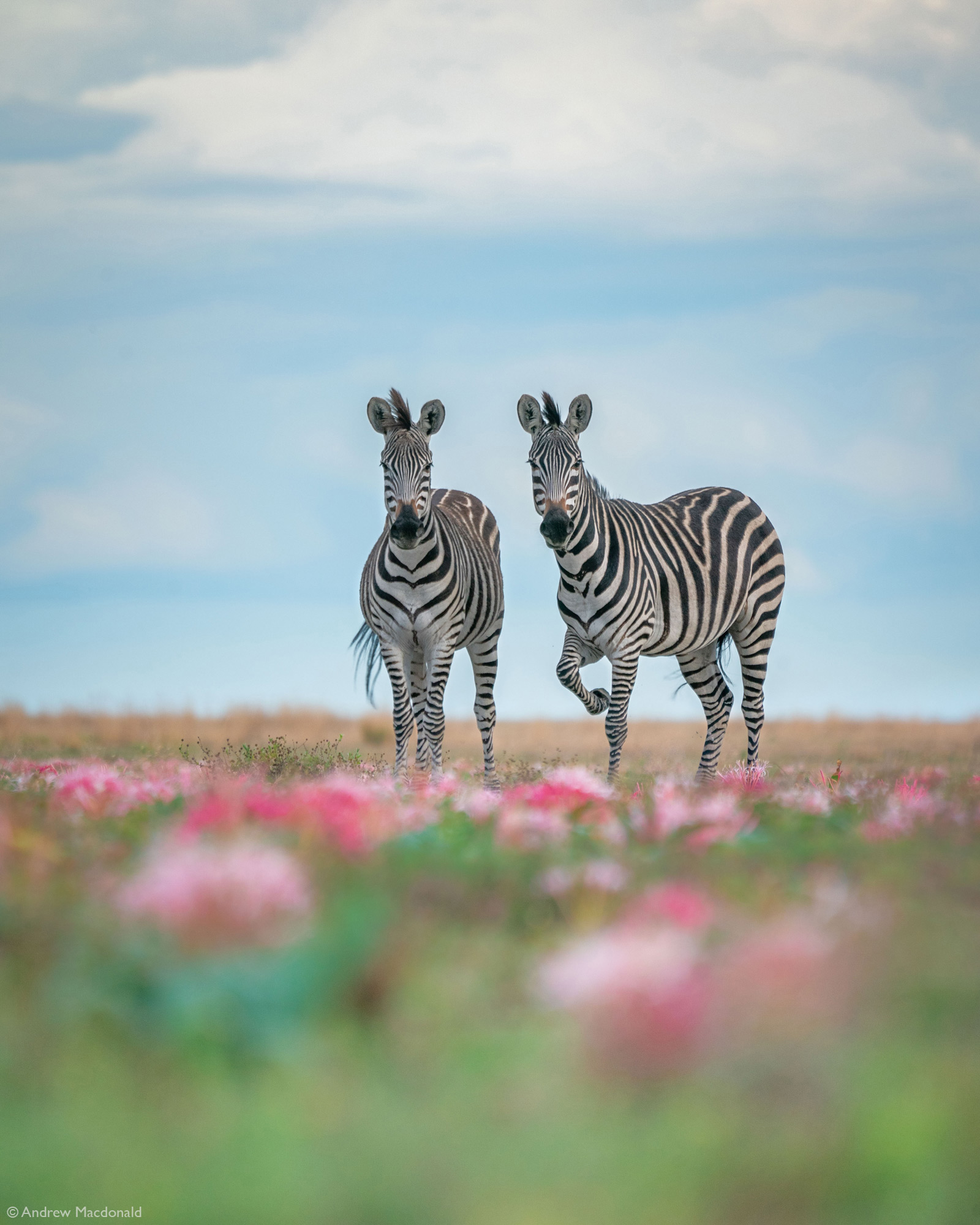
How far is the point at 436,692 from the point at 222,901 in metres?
8.88

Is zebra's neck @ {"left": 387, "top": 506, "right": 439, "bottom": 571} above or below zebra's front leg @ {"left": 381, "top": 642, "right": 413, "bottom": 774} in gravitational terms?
above

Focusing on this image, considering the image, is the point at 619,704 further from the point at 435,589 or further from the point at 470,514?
the point at 470,514

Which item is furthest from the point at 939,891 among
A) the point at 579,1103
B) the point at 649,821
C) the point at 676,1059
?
the point at 579,1103

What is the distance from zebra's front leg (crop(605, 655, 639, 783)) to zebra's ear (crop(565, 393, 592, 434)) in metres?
2.16

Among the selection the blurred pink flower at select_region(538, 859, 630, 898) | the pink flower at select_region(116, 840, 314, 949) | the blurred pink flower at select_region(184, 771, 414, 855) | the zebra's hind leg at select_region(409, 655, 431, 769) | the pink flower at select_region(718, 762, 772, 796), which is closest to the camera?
the pink flower at select_region(116, 840, 314, 949)

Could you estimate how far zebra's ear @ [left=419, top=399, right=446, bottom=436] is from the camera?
1120 cm

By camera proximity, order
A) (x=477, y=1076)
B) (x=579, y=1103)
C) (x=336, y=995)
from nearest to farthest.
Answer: (x=579, y=1103), (x=477, y=1076), (x=336, y=995)

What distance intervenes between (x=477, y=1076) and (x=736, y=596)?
11165 mm

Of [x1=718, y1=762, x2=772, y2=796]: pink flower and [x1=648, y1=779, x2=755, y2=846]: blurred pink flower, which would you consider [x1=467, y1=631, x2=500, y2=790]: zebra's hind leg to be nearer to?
[x1=718, y1=762, x2=772, y2=796]: pink flower

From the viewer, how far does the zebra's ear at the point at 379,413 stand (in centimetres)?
1126

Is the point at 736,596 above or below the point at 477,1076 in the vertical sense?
above

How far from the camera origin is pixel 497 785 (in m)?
10.3

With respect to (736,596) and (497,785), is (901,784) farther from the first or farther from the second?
(736,596)

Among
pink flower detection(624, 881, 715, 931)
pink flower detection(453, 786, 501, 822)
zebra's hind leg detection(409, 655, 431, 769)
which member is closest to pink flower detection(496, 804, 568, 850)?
pink flower detection(453, 786, 501, 822)
